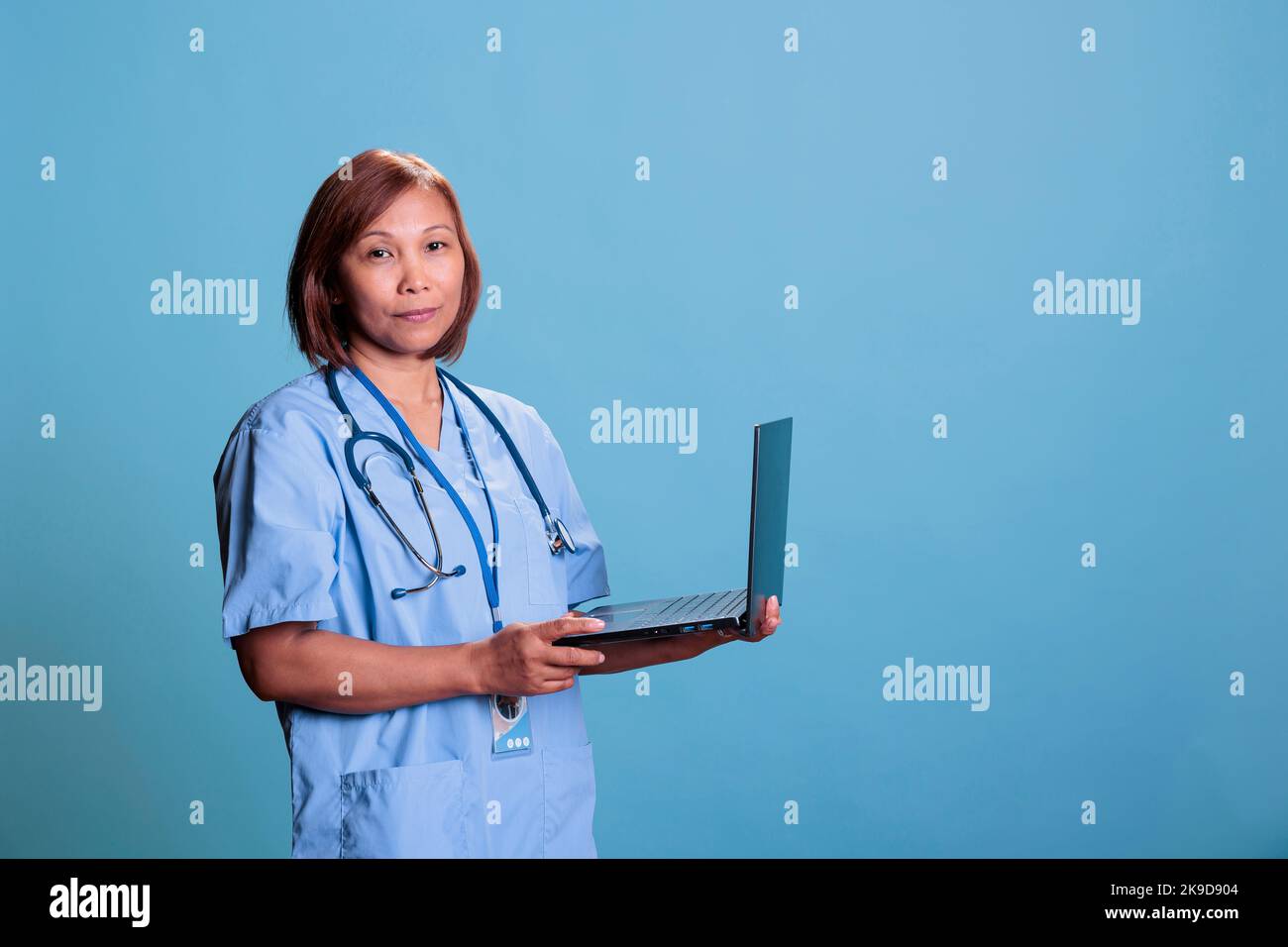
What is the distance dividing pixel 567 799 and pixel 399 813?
0.73ft

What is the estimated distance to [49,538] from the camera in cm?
255

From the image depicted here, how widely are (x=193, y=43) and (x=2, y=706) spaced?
151 cm

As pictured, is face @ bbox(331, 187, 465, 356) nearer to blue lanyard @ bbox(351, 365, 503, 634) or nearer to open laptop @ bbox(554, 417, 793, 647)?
blue lanyard @ bbox(351, 365, 503, 634)

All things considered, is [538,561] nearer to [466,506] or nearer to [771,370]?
[466,506]

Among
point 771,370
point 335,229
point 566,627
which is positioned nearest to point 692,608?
point 566,627

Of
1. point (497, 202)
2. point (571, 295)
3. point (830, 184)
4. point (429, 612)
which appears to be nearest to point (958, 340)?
point (830, 184)

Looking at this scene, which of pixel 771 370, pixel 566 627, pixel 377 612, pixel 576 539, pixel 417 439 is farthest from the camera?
pixel 771 370

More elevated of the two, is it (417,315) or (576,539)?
(417,315)

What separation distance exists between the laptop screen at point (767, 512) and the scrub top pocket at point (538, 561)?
0.26 m

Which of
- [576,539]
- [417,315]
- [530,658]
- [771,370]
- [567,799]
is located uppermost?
[771,370]

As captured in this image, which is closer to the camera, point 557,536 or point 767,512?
point 767,512

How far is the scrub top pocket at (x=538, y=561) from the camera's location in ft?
4.54

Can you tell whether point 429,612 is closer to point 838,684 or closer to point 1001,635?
point 838,684

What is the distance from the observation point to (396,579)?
49.8 inches
